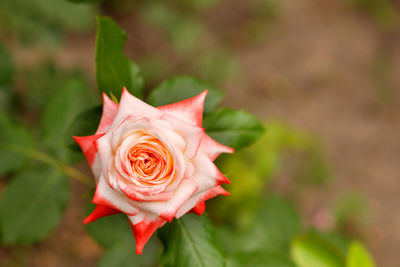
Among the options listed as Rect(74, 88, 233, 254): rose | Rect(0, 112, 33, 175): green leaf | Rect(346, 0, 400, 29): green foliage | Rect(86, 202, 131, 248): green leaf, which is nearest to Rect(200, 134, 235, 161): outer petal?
Rect(74, 88, 233, 254): rose

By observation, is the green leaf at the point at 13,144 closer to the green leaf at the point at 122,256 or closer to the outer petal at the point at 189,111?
the green leaf at the point at 122,256

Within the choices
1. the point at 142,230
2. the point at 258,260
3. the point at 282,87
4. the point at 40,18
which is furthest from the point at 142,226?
the point at 282,87

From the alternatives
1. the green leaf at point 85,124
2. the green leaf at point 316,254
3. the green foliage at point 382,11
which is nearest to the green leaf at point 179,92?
the green leaf at point 85,124

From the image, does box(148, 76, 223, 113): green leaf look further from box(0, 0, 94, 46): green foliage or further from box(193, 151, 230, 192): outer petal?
box(0, 0, 94, 46): green foliage

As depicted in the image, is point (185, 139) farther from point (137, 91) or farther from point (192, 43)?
point (192, 43)

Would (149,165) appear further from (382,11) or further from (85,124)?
(382,11)
